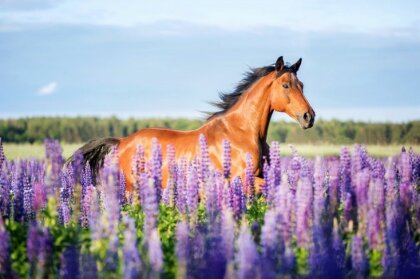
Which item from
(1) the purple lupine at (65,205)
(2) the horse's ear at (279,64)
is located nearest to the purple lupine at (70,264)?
(1) the purple lupine at (65,205)

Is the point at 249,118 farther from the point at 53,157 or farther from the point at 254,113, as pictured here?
the point at 53,157

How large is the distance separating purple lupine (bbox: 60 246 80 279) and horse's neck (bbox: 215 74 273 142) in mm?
6859

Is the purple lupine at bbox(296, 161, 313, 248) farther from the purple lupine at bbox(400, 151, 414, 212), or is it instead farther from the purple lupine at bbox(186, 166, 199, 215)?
the purple lupine at bbox(400, 151, 414, 212)

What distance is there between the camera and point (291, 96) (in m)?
11.8

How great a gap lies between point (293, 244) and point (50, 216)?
1.79 metres

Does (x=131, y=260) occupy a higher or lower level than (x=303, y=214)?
lower

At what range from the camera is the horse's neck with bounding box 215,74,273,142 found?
12.1 m

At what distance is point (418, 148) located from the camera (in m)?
25.6

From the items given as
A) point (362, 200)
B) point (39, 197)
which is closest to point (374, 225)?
point (362, 200)

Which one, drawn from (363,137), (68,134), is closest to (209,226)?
(363,137)

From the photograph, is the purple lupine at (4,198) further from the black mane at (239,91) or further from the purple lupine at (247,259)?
the black mane at (239,91)

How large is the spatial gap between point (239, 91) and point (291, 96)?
3.60 ft

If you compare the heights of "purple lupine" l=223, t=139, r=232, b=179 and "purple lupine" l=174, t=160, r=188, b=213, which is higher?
"purple lupine" l=223, t=139, r=232, b=179

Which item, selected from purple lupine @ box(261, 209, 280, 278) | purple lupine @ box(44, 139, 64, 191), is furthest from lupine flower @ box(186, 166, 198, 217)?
purple lupine @ box(261, 209, 280, 278)
